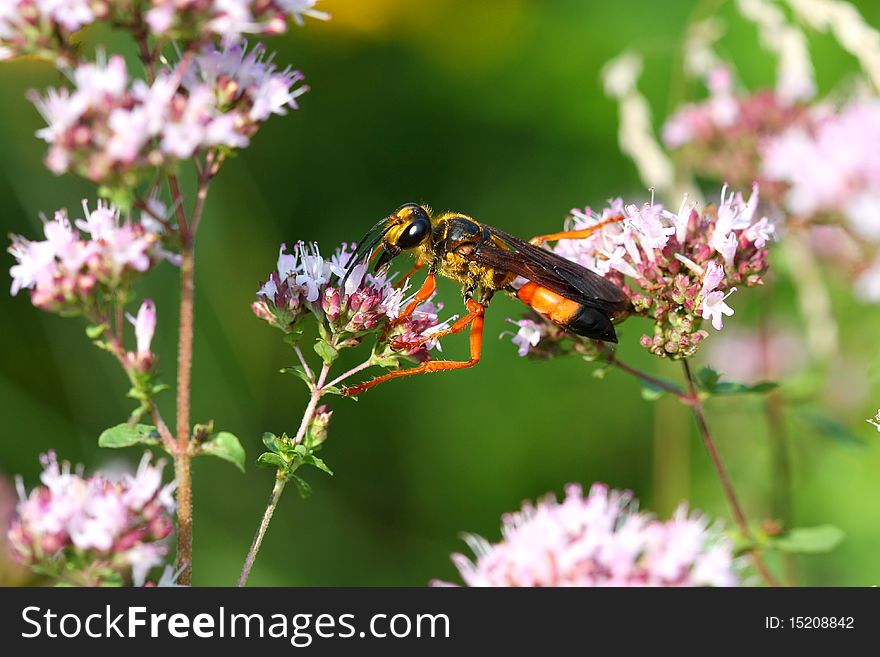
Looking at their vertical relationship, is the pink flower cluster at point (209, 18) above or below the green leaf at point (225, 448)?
above

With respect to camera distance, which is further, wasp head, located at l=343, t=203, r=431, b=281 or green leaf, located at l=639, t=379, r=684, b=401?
wasp head, located at l=343, t=203, r=431, b=281

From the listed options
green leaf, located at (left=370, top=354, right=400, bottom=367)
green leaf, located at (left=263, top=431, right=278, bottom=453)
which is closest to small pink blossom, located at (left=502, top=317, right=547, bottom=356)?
green leaf, located at (left=370, top=354, right=400, bottom=367)

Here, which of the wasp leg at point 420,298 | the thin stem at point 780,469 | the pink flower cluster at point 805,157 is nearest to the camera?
the wasp leg at point 420,298

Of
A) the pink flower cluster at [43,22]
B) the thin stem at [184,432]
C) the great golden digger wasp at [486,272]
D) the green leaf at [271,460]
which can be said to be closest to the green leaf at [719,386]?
the great golden digger wasp at [486,272]

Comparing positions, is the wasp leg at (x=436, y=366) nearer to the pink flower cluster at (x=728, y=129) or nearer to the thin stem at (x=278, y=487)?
the thin stem at (x=278, y=487)

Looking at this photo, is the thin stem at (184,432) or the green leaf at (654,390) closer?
the thin stem at (184,432)

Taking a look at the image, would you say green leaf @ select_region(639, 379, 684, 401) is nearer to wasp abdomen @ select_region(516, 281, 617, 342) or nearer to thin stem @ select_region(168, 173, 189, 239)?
wasp abdomen @ select_region(516, 281, 617, 342)

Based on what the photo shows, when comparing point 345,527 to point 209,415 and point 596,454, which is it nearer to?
point 209,415
